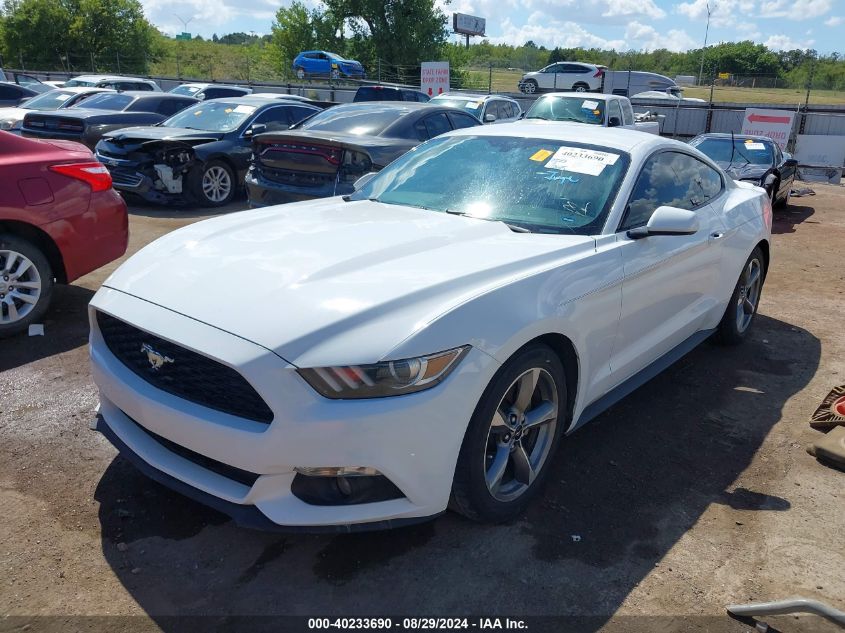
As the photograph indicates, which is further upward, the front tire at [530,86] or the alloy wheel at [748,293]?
the front tire at [530,86]

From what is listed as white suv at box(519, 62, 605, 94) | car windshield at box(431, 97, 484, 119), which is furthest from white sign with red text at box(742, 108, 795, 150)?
white suv at box(519, 62, 605, 94)

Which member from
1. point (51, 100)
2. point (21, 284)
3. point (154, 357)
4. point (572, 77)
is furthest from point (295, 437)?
point (572, 77)

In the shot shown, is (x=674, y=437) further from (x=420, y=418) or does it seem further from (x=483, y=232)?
(x=420, y=418)

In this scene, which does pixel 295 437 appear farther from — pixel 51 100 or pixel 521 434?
pixel 51 100

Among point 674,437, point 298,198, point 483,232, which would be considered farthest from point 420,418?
point 298,198

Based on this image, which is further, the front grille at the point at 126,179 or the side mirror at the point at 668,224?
the front grille at the point at 126,179

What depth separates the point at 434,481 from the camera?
2.57 m

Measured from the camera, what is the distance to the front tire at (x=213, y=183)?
33.1ft

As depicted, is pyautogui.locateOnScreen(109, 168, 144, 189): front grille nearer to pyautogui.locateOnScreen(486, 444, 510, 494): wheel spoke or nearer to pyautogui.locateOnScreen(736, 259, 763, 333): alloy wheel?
pyautogui.locateOnScreen(736, 259, 763, 333): alloy wheel

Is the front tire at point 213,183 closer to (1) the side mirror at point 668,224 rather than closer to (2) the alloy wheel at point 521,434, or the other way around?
(1) the side mirror at point 668,224

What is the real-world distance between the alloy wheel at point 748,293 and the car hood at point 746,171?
6.02 meters

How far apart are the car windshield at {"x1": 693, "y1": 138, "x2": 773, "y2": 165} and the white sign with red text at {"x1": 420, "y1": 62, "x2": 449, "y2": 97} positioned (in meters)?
15.5

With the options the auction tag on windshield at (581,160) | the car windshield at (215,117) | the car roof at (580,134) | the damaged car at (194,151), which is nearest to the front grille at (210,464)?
the auction tag on windshield at (581,160)

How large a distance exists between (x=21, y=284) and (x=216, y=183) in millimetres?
5634
